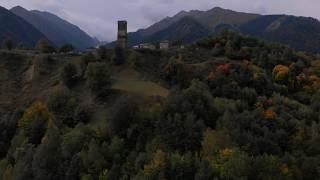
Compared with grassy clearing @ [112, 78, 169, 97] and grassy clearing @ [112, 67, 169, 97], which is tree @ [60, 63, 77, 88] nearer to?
grassy clearing @ [112, 67, 169, 97]

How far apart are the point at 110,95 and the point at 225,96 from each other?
58.8ft

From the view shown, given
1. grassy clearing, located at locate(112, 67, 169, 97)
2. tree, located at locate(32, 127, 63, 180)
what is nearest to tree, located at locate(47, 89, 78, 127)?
grassy clearing, located at locate(112, 67, 169, 97)

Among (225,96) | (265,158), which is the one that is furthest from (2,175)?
(225,96)

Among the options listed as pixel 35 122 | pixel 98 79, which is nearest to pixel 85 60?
pixel 98 79

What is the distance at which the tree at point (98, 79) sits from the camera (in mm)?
87625

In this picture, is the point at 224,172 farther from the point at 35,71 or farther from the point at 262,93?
the point at 35,71

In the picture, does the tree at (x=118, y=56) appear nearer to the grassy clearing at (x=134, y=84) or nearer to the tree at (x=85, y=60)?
the grassy clearing at (x=134, y=84)

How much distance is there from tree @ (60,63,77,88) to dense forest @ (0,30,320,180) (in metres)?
0.16

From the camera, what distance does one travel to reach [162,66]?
101125mm

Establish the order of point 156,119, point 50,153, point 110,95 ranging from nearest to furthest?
1. point 50,153
2. point 156,119
3. point 110,95

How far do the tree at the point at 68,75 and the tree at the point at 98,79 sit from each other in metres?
6.20

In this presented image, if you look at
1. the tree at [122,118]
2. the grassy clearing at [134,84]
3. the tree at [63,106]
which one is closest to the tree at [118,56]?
the grassy clearing at [134,84]

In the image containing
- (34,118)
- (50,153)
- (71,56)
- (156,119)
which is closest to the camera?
(50,153)

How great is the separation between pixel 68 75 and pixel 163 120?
102 feet
